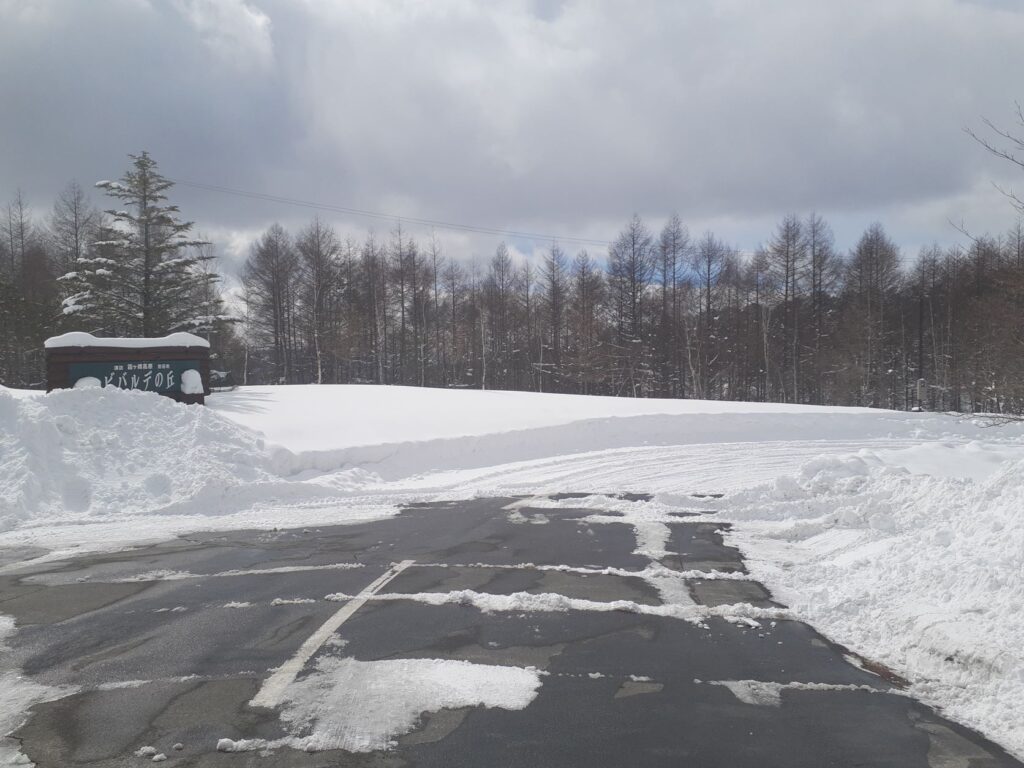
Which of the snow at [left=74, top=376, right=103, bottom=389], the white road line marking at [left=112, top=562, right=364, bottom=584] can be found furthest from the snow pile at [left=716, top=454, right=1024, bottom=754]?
the snow at [left=74, top=376, right=103, bottom=389]

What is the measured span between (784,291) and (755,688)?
56.3m

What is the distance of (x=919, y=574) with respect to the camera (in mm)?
5172

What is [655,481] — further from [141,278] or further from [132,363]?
[141,278]

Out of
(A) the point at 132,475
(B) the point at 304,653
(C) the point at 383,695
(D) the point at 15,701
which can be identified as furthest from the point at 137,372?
(C) the point at 383,695

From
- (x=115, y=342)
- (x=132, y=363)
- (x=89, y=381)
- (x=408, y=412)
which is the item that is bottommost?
(x=408, y=412)

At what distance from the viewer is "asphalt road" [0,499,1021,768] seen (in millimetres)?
3211

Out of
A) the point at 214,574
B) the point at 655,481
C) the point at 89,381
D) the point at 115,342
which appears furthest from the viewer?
the point at 115,342

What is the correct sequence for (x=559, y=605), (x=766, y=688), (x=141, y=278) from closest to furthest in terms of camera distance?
(x=766, y=688) < (x=559, y=605) < (x=141, y=278)

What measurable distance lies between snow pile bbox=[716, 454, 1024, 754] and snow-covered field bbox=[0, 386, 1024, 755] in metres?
0.02

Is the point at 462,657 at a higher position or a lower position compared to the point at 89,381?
lower

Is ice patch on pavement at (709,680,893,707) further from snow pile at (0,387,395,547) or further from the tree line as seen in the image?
the tree line

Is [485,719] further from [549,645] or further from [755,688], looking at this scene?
[755,688]

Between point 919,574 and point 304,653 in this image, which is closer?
point 304,653

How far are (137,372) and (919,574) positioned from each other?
1649 centimetres
